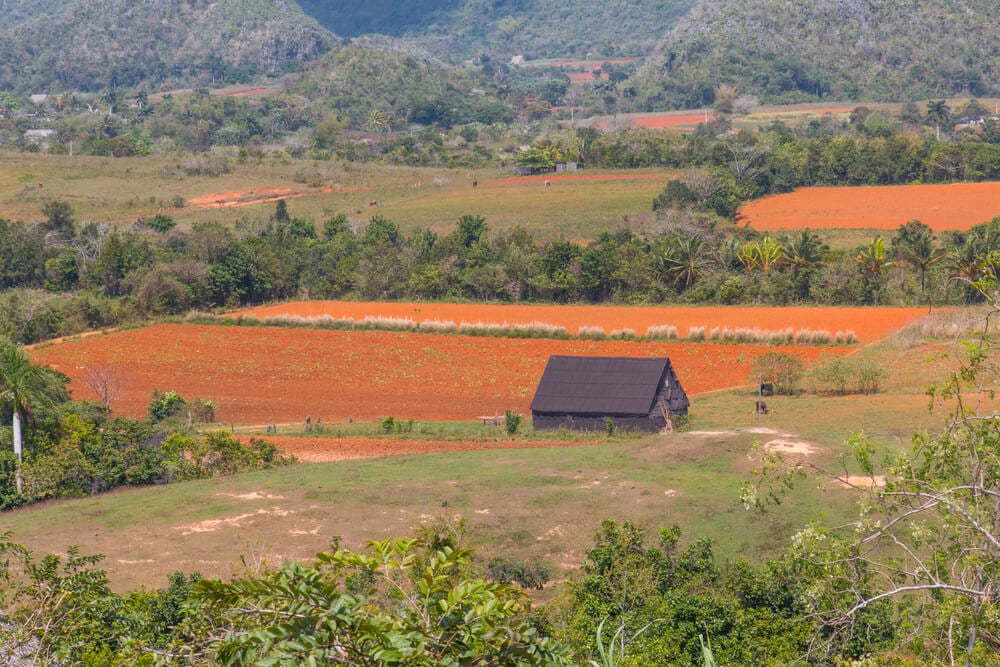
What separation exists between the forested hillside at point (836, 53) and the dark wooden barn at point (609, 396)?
126113 millimetres

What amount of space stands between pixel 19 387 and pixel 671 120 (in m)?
123

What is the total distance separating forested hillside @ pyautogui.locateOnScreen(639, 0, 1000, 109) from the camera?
→ 6289 inches

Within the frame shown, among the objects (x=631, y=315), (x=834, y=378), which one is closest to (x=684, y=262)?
(x=631, y=315)

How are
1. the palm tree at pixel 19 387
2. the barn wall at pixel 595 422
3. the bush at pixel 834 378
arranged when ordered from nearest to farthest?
the palm tree at pixel 19 387 → the barn wall at pixel 595 422 → the bush at pixel 834 378

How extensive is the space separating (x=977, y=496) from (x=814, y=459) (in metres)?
17.4

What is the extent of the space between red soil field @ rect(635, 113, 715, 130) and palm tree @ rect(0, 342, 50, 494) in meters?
116

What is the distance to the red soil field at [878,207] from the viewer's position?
253 ft

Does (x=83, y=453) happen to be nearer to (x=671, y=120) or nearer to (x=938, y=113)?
(x=938, y=113)

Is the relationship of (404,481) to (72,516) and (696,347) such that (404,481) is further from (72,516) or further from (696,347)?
(696,347)

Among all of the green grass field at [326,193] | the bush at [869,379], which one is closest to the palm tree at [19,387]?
the bush at [869,379]

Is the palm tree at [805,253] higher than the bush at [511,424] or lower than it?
higher

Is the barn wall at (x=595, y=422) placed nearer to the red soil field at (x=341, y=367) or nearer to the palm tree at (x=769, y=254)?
the red soil field at (x=341, y=367)

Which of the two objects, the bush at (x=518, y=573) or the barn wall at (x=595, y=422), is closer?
the bush at (x=518, y=573)

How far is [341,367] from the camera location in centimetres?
5172
